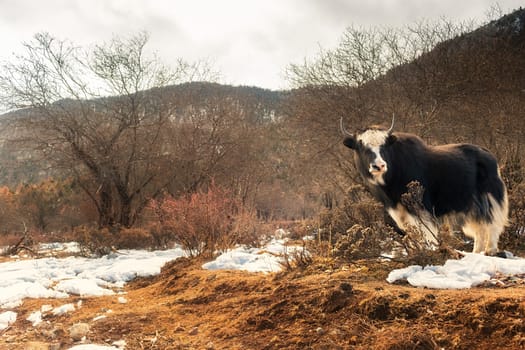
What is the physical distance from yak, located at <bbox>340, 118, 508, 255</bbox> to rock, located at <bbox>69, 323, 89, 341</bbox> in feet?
13.3

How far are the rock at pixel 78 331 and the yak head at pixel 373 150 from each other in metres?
4.04

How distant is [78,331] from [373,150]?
440 centimetres

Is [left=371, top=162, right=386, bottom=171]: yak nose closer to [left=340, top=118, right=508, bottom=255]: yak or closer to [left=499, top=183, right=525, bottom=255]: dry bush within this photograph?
[left=340, top=118, right=508, bottom=255]: yak

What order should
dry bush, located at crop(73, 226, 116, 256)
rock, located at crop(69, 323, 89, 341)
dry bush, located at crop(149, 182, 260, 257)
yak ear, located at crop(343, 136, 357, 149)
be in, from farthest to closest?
dry bush, located at crop(73, 226, 116, 256) → dry bush, located at crop(149, 182, 260, 257) → yak ear, located at crop(343, 136, 357, 149) → rock, located at crop(69, 323, 89, 341)

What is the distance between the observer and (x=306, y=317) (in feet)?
11.5

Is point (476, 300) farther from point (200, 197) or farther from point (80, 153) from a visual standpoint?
point (80, 153)

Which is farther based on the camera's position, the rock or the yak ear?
the yak ear

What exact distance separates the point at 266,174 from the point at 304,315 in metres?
20.1

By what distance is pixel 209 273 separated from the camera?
19.4 ft

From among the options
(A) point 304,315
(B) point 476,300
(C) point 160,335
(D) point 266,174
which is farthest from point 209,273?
(D) point 266,174

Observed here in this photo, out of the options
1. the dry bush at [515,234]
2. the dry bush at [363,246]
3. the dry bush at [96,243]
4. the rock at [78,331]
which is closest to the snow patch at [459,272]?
the dry bush at [363,246]

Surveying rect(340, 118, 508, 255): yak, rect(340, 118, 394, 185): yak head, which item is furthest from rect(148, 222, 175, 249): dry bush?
rect(340, 118, 508, 255): yak

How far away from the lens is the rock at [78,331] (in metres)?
3.97

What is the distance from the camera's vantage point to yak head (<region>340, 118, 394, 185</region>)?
590 centimetres
